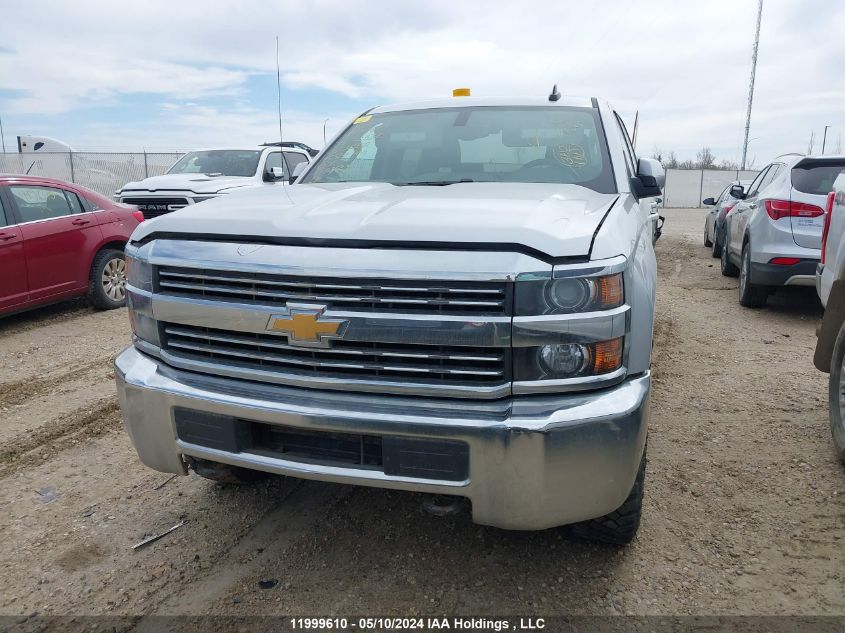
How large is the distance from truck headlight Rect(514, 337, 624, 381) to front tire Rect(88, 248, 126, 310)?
621 cm

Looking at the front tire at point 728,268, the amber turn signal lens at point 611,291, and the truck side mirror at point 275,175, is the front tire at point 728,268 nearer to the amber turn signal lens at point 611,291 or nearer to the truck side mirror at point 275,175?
the truck side mirror at point 275,175

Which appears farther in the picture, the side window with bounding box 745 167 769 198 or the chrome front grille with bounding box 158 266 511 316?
the side window with bounding box 745 167 769 198

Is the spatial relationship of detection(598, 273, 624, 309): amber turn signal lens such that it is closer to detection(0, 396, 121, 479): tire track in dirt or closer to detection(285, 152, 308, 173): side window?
detection(0, 396, 121, 479): tire track in dirt

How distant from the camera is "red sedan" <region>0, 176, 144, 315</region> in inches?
249

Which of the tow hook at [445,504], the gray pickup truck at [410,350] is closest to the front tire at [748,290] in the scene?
the gray pickup truck at [410,350]

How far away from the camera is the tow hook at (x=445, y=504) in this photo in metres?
2.24

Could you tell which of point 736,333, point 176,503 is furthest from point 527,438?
point 736,333

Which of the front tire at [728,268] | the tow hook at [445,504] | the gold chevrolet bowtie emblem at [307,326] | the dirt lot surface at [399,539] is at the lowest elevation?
the dirt lot surface at [399,539]

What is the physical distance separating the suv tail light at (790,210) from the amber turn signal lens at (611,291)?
541 centimetres

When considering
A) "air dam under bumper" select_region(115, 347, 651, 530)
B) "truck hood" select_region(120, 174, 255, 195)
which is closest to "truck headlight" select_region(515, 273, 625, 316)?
"air dam under bumper" select_region(115, 347, 651, 530)

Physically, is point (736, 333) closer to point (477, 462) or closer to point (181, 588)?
point (477, 462)

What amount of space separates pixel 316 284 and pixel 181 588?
1.32m

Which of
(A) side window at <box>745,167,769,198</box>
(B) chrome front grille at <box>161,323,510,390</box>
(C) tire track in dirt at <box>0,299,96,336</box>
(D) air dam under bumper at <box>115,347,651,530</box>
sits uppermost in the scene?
(A) side window at <box>745,167,769,198</box>

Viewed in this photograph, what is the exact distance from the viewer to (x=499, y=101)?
3.98m
